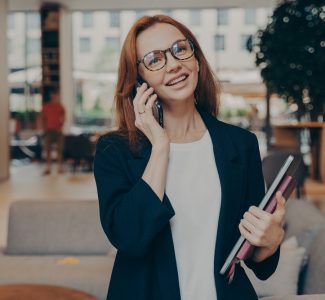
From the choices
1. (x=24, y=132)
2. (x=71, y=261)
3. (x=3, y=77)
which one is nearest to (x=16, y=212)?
(x=71, y=261)

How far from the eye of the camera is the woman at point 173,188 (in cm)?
118

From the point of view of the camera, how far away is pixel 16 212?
13.6 ft

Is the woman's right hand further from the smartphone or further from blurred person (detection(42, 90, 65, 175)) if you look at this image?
blurred person (detection(42, 90, 65, 175))

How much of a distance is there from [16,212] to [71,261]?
0.67 meters

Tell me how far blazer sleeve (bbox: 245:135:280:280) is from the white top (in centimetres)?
10

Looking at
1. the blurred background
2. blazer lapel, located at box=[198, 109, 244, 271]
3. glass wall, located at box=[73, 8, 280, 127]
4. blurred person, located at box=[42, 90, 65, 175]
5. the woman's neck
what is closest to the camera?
blazer lapel, located at box=[198, 109, 244, 271]

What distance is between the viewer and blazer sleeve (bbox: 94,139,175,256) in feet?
3.82

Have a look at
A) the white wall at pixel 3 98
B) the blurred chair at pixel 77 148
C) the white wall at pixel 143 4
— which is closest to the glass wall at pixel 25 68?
the white wall at pixel 143 4

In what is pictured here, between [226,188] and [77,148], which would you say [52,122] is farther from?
[226,188]

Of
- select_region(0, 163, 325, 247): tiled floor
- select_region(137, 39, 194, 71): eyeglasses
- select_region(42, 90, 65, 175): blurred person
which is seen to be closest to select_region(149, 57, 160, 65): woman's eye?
select_region(137, 39, 194, 71): eyeglasses

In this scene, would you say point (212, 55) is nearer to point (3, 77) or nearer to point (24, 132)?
point (24, 132)

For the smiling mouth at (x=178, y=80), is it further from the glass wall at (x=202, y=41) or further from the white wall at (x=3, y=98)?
the glass wall at (x=202, y=41)

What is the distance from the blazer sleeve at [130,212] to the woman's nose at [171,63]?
26 cm

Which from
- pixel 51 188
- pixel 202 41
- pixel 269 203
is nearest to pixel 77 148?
pixel 51 188
